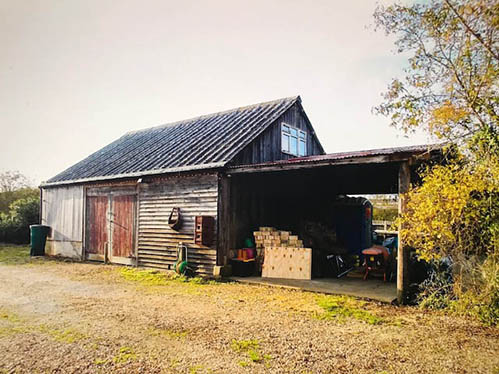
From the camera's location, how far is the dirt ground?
12.6ft

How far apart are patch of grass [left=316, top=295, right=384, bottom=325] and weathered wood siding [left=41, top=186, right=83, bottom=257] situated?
35.4ft

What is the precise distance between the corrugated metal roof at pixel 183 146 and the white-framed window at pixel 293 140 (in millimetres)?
915

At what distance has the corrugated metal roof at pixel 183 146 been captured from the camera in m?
10.8

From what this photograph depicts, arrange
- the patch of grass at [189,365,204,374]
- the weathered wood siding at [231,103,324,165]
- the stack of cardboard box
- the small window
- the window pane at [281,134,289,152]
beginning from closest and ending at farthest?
the patch of grass at [189,365,204,374] < the stack of cardboard box < the weathered wood siding at [231,103,324,165] < the window pane at [281,134,289,152] < the small window

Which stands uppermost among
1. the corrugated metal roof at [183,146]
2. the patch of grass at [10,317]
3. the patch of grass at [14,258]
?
the corrugated metal roof at [183,146]

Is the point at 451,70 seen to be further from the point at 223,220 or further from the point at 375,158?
the point at 223,220

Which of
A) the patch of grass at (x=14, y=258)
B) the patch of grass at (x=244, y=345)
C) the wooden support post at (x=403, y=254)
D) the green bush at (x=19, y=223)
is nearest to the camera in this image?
the patch of grass at (x=244, y=345)

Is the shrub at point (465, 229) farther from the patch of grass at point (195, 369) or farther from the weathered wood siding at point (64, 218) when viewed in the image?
the weathered wood siding at point (64, 218)

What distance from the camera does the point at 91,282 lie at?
9.09 meters

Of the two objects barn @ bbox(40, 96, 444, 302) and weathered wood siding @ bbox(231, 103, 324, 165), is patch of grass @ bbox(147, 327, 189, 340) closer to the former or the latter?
barn @ bbox(40, 96, 444, 302)

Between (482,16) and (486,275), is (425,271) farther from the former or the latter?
(482,16)

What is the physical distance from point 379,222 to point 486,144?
1374cm

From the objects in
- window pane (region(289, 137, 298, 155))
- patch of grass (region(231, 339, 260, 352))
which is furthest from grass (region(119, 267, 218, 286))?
window pane (region(289, 137, 298, 155))

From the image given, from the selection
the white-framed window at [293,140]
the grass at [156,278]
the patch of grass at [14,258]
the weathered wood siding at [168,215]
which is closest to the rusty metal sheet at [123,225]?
the weathered wood siding at [168,215]
